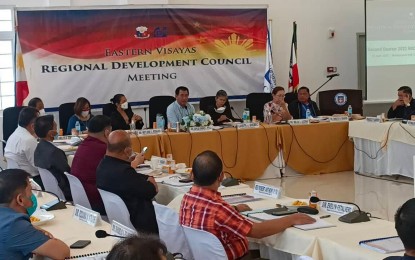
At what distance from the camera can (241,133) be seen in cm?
766

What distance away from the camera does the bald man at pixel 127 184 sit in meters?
4.03

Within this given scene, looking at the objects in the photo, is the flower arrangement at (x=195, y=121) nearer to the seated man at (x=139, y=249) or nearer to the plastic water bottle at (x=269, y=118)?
the plastic water bottle at (x=269, y=118)

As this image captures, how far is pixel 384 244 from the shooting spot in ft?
9.17

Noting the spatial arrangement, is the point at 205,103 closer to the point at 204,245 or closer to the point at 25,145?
the point at 25,145

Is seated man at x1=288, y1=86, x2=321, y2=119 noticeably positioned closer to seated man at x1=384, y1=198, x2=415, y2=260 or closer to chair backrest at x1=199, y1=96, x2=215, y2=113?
chair backrest at x1=199, y1=96, x2=215, y2=113

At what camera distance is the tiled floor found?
256 inches

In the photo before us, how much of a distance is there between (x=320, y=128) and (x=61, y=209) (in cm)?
478

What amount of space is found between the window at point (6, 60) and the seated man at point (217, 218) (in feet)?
21.9

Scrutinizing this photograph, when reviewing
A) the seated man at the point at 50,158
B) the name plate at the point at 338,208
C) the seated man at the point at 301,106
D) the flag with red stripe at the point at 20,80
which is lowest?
the name plate at the point at 338,208

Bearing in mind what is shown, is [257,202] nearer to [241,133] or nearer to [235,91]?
[241,133]

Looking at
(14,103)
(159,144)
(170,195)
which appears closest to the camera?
(170,195)

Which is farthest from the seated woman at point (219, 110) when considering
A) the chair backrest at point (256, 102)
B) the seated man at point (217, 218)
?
the seated man at point (217, 218)

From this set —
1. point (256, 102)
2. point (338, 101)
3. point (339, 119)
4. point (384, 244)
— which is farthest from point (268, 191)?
point (338, 101)

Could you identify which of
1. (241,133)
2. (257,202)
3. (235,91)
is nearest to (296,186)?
(241,133)
